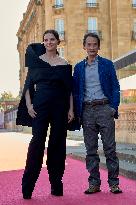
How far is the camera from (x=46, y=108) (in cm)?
487

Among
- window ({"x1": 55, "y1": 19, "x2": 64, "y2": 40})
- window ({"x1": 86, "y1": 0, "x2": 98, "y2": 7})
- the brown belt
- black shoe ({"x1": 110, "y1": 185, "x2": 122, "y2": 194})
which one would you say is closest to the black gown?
the brown belt

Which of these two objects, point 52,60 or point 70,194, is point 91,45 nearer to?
point 52,60

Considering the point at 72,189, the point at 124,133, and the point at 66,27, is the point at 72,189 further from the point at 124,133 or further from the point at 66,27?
the point at 66,27

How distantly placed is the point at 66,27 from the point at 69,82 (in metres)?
35.7

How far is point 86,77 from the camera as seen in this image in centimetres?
512

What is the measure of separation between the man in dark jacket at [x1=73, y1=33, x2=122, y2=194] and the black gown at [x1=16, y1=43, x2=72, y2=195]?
18 centimetres

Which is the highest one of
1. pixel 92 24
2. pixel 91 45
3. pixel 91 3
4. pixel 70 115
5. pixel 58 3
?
pixel 58 3

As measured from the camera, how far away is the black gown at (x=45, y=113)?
16.0ft

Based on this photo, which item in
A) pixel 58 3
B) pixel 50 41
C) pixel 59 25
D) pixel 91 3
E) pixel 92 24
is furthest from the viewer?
pixel 58 3

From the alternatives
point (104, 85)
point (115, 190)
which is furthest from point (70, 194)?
point (104, 85)

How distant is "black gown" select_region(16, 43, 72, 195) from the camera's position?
16.0 ft

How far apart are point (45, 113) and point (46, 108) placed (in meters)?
0.06

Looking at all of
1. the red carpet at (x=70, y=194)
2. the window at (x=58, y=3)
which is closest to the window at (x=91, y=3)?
the window at (x=58, y=3)

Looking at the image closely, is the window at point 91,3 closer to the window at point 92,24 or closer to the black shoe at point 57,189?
the window at point 92,24
